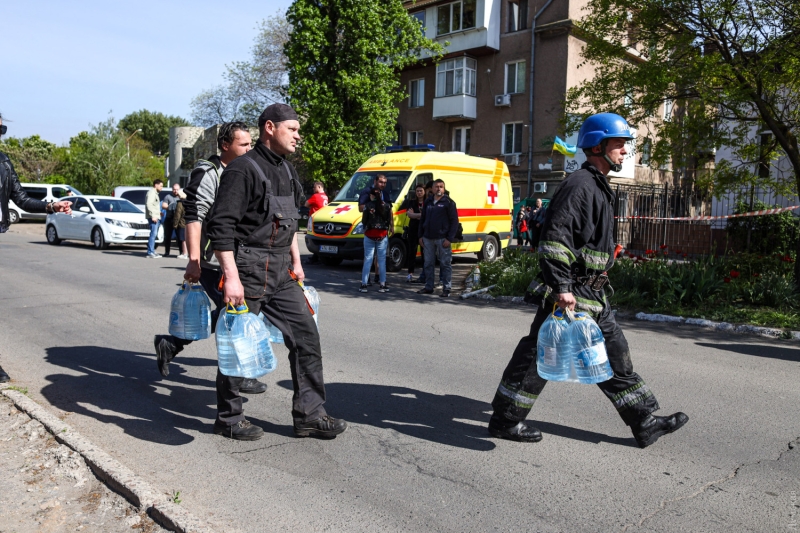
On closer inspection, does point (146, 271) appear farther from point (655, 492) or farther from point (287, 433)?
point (655, 492)

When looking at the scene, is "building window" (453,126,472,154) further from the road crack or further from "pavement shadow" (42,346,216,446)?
the road crack

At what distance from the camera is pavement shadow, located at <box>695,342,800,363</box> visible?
23.8ft

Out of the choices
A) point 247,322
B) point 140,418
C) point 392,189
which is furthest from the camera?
point 392,189

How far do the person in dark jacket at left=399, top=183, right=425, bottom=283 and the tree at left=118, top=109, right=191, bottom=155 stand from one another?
79.9 m

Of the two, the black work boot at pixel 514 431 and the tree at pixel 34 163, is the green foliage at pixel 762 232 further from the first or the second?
the tree at pixel 34 163

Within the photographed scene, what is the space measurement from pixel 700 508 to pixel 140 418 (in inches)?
145

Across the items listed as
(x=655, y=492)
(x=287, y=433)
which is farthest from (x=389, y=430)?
(x=655, y=492)

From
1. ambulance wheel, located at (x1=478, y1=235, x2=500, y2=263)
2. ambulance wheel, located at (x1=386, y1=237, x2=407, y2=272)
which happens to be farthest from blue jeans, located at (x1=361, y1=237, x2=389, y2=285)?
ambulance wheel, located at (x1=478, y1=235, x2=500, y2=263)

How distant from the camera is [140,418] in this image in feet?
16.0

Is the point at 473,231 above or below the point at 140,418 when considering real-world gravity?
above

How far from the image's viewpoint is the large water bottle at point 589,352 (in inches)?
154

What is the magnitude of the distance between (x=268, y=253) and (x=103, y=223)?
1628 centimetres

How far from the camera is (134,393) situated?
5.49m

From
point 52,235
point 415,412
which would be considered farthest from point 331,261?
point 415,412
